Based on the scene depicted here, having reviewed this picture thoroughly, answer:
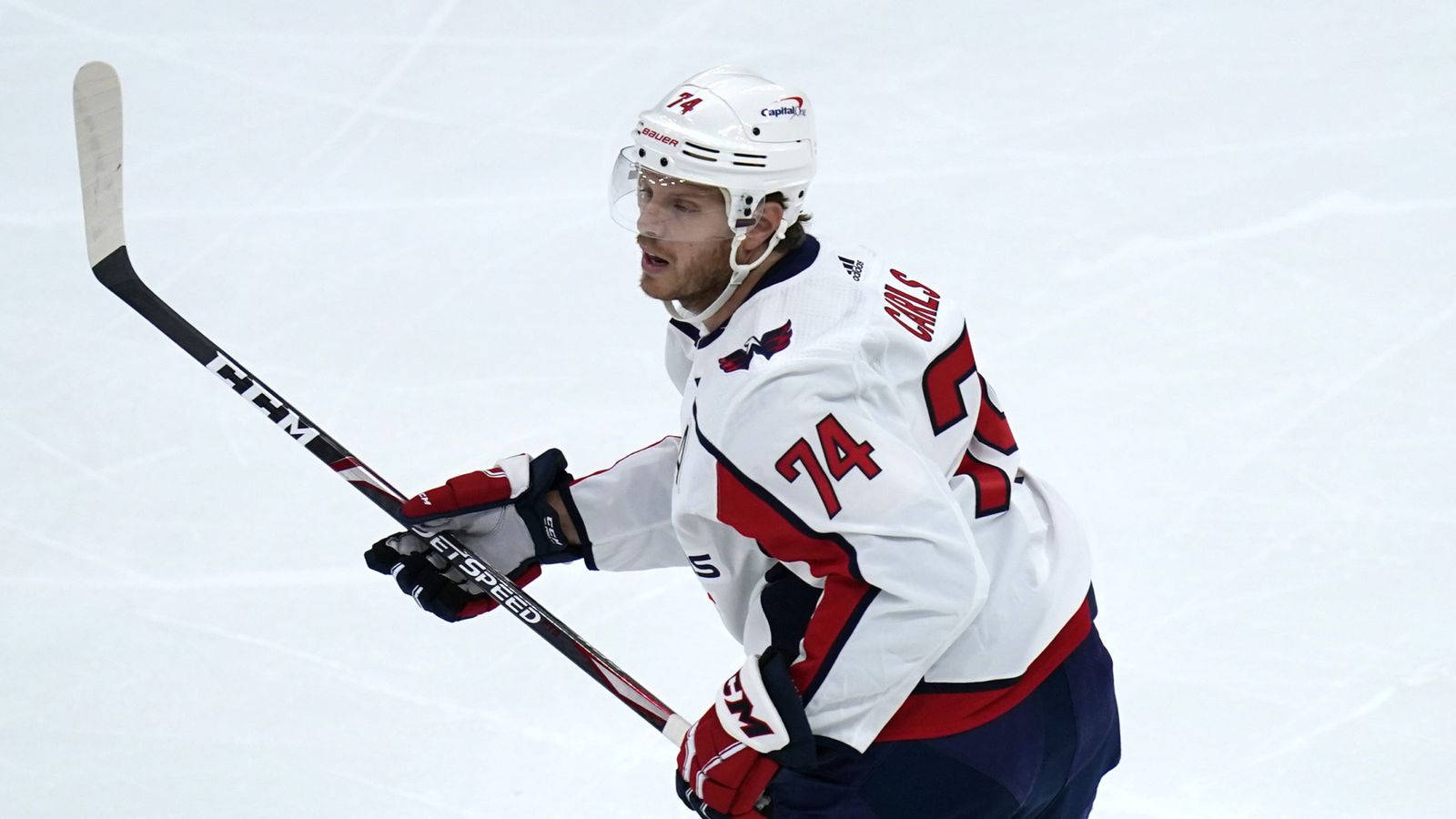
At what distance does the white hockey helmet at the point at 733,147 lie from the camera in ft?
6.42

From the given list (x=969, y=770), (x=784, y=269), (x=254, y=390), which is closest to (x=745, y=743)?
(x=969, y=770)

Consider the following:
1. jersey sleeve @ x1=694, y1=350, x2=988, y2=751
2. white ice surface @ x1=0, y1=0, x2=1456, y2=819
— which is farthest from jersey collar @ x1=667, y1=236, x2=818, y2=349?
white ice surface @ x1=0, y1=0, x2=1456, y2=819

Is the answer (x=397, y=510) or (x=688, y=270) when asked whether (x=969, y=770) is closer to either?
(x=688, y=270)

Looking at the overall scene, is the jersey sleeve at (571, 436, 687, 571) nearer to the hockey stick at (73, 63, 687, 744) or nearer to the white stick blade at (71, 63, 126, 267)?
the hockey stick at (73, 63, 687, 744)

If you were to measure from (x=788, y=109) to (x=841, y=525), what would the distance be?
0.54 m

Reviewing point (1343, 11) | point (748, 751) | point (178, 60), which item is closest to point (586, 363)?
point (178, 60)

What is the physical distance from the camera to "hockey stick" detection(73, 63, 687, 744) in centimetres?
233

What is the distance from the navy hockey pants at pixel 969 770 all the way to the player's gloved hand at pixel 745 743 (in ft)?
0.14

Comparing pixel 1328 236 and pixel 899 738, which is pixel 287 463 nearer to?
pixel 899 738

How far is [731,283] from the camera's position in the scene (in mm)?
2004

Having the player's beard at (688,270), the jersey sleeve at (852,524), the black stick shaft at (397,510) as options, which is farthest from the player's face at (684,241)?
the black stick shaft at (397,510)

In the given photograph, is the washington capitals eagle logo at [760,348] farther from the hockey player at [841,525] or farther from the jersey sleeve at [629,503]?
the jersey sleeve at [629,503]

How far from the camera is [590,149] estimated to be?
4.39 metres

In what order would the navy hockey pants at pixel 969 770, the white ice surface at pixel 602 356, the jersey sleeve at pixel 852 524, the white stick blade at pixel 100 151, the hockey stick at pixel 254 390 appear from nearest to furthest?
1. the jersey sleeve at pixel 852 524
2. the navy hockey pants at pixel 969 770
3. the white stick blade at pixel 100 151
4. the hockey stick at pixel 254 390
5. the white ice surface at pixel 602 356
